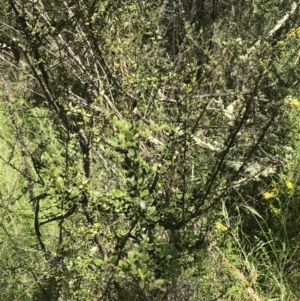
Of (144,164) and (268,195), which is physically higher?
(144,164)

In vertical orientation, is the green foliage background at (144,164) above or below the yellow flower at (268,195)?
above

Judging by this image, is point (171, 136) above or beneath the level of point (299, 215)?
above

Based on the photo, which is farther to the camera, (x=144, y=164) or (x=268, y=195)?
(x=268, y=195)

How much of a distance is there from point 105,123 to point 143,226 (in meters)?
0.59

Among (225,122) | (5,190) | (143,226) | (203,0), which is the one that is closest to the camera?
(143,226)

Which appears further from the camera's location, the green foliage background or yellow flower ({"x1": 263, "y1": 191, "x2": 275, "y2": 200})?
yellow flower ({"x1": 263, "y1": 191, "x2": 275, "y2": 200})

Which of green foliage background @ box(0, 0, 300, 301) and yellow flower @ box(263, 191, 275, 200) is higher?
green foliage background @ box(0, 0, 300, 301)

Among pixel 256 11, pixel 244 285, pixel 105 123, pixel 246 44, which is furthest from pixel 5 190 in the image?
pixel 256 11

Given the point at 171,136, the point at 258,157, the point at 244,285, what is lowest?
the point at 244,285

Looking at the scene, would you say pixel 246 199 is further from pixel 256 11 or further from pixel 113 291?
pixel 256 11

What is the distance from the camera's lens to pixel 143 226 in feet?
4.41

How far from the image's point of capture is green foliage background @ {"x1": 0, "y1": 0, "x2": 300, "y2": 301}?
55.5 inches

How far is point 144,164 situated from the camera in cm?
121

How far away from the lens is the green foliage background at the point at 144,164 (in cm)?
141
